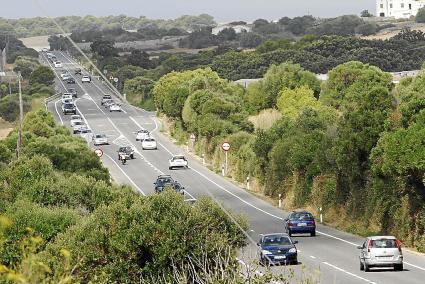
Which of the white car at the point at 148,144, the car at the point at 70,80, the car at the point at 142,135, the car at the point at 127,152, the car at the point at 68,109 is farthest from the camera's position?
the car at the point at 70,80

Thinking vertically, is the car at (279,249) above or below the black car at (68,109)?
above

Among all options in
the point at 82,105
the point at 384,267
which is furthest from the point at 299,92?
the point at 384,267

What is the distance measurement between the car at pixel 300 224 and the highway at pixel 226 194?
1.59 feet

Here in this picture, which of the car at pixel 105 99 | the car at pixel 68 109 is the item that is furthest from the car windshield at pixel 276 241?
the car at pixel 105 99

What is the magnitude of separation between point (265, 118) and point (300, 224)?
51957mm

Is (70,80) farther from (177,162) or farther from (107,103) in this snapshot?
(177,162)

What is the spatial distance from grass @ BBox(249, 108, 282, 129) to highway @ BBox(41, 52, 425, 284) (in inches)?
271

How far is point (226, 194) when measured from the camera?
69.3 metres

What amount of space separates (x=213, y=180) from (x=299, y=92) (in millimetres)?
26560

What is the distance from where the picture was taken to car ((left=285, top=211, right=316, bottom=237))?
49.3 metres

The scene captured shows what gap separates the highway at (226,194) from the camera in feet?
114

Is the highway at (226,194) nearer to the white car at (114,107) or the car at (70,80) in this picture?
the white car at (114,107)

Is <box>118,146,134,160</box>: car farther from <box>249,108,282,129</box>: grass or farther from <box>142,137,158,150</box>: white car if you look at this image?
<box>249,108,282,129</box>: grass

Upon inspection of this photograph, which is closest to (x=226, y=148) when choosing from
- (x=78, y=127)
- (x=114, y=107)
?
(x=78, y=127)
